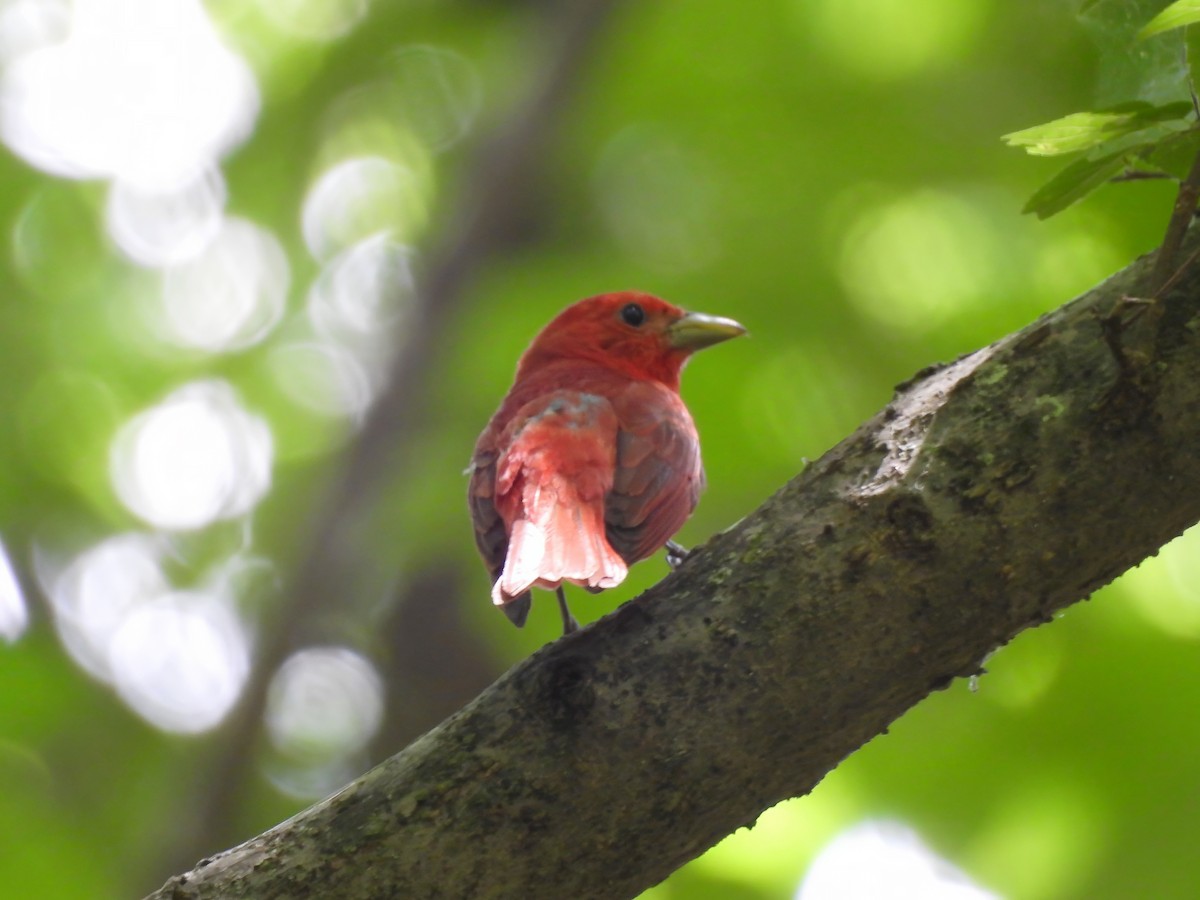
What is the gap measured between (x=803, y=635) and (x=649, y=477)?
44.4 inches

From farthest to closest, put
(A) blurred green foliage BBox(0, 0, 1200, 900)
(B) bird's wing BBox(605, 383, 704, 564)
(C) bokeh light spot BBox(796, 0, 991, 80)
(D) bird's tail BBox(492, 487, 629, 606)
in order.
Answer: (C) bokeh light spot BBox(796, 0, 991, 80) → (A) blurred green foliage BBox(0, 0, 1200, 900) → (B) bird's wing BBox(605, 383, 704, 564) → (D) bird's tail BBox(492, 487, 629, 606)

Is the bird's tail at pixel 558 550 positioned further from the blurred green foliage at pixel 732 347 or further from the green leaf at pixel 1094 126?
the blurred green foliage at pixel 732 347

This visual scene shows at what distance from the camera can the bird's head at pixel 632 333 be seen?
4059 millimetres

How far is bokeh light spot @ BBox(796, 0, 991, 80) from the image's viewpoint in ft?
15.4

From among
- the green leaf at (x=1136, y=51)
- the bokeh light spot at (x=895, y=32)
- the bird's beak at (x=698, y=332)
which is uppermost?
the bokeh light spot at (x=895, y=32)

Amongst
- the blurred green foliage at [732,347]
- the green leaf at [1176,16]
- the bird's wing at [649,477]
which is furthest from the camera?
the blurred green foliage at [732,347]

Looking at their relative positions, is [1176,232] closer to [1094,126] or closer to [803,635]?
[1094,126]

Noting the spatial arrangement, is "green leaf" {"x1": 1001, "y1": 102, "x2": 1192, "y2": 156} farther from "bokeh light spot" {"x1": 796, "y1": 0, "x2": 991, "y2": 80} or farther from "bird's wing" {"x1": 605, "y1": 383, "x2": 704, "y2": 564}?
"bokeh light spot" {"x1": 796, "y1": 0, "x2": 991, "y2": 80}

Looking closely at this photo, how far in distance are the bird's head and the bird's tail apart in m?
1.30

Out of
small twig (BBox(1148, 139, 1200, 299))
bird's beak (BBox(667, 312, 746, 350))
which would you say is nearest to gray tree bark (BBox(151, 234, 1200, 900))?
small twig (BBox(1148, 139, 1200, 299))

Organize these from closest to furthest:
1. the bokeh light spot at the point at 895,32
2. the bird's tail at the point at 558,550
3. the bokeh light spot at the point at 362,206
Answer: the bird's tail at the point at 558,550 → the bokeh light spot at the point at 895,32 → the bokeh light spot at the point at 362,206

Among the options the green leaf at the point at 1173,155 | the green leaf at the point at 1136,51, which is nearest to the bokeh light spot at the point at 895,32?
the green leaf at the point at 1136,51

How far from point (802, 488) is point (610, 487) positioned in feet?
3.24

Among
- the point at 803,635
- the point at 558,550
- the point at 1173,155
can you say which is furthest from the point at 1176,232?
the point at 558,550
